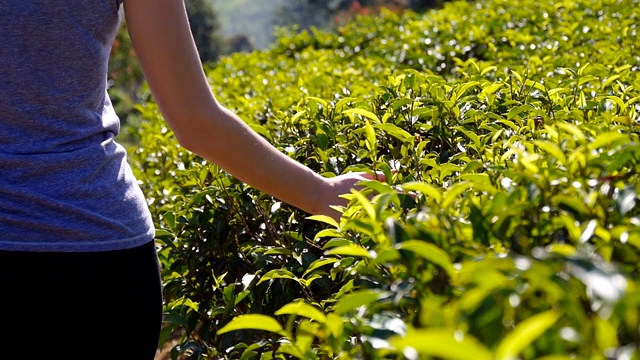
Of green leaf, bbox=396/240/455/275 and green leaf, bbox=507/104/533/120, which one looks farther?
green leaf, bbox=507/104/533/120

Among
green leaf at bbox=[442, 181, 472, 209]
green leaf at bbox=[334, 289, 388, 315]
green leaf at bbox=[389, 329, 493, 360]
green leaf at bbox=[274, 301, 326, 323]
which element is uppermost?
green leaf at bbox=[389, 329, 493, 360]

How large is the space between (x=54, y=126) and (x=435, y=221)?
90 cm

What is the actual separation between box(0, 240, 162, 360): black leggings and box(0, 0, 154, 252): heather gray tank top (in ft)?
0.14

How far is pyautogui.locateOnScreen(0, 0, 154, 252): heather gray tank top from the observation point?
175 centimetres

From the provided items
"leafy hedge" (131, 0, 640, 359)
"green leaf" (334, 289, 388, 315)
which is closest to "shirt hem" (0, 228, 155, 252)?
"leafy hedge" (131, 0, 640, 359)

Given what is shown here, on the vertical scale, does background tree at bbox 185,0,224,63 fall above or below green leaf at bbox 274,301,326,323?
below

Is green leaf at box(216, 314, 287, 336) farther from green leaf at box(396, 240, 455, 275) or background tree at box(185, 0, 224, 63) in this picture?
background tree at box(185, 0, 224, 63)

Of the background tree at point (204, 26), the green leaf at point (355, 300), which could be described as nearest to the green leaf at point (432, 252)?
the green leaf at point (355, 300)

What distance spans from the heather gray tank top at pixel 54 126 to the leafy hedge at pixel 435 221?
1.48 feet

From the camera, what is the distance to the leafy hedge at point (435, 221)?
987 millimetres

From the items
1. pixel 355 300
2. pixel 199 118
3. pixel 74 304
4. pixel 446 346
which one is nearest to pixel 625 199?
pixel 355 300

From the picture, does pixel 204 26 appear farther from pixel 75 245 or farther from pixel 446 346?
pixel 446 346

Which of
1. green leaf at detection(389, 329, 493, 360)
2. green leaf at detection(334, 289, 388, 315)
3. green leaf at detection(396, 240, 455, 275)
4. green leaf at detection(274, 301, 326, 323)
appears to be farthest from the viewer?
green leaf at detection(274, 301, 326, 323)

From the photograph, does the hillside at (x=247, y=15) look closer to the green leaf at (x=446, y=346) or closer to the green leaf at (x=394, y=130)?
the green leaf at (x=394, y=130)
